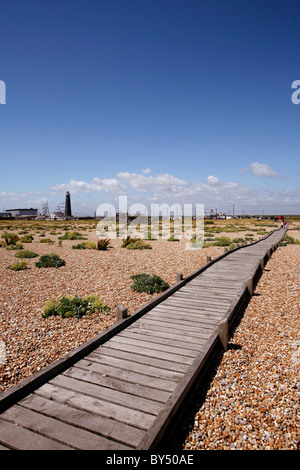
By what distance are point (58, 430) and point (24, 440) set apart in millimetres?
387

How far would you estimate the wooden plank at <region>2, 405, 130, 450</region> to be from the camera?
313cm

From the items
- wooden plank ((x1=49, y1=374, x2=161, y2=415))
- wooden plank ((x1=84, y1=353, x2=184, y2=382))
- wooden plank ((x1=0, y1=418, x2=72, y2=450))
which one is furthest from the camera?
wooden plank ((x1=84, y1=353, x2=184, y2=382))

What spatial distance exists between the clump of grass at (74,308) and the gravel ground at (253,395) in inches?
160

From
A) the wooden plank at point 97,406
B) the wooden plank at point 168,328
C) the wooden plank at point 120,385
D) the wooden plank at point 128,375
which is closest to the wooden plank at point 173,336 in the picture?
the wooden plank at point 168,328

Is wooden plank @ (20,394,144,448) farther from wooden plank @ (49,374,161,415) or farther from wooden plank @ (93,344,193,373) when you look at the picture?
wooden plank @ (93,344,193,373)

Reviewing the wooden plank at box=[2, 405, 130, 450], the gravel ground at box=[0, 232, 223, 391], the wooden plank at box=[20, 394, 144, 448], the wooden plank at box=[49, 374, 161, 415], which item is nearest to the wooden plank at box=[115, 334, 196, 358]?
the gravel ground at box=[0, 232, 223, 391]

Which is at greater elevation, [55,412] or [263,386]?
[55,412]

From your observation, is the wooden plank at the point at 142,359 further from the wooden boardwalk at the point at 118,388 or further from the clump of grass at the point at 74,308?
the clump of grass at the point at 74,308

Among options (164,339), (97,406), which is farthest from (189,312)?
(97,406)

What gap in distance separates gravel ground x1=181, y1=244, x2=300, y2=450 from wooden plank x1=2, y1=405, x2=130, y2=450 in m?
1.17

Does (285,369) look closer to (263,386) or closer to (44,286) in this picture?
(263,386)

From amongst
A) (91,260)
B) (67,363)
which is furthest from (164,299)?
(91,260)

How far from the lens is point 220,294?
29.5 ft
